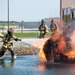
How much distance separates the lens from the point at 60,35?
650 inches

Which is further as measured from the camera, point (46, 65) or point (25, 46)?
point (25, 46)

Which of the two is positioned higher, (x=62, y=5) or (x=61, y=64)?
(x=62, y=5)

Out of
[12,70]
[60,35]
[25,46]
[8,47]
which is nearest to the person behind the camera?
[12,70]

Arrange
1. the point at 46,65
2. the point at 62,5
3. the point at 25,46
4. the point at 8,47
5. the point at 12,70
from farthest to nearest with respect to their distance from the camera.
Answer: the point at 62,5
the point at 25,46
the point at 8,47
the point at 46,65
the point at 12,70

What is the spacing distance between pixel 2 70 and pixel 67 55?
3284mm

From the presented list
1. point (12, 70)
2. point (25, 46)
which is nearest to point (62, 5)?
point (25, 46)

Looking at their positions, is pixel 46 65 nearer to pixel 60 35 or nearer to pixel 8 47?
pixel 60 35

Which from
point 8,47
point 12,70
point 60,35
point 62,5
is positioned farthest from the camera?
point 62,5

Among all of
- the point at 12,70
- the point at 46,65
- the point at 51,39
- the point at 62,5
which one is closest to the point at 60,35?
the point at 51,39

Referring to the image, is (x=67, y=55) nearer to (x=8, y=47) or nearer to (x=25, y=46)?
(x=8, y=47)

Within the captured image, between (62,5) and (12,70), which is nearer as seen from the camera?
(12,70)

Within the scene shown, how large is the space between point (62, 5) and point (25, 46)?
21.4 metres

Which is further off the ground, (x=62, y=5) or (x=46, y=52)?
(x=62, y=5)

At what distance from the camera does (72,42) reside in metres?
16.1
